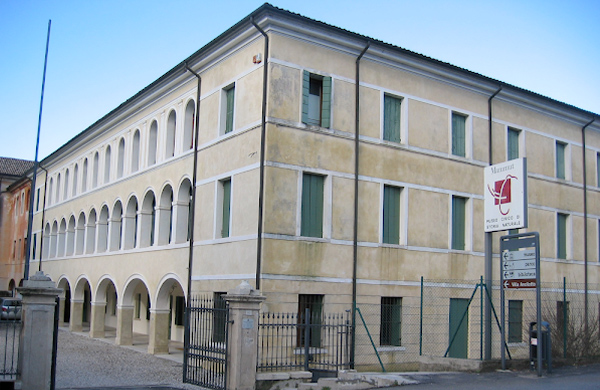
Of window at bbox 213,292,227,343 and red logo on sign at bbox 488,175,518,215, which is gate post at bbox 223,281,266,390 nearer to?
window at bbox 213,292,227,343

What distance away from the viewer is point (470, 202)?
2209 cm

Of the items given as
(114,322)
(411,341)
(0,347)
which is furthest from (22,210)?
(411,341)

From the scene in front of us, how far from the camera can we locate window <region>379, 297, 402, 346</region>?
19484mm

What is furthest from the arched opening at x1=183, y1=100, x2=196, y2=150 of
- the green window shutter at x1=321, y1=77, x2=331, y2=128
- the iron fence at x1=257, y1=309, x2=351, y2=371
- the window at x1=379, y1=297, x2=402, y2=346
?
the window at x1=379, y1=297, x2=402, y2=346

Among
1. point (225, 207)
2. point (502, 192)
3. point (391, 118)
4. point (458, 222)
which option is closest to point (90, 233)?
point (225, 207)

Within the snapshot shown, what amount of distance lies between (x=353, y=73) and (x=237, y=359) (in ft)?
31.2

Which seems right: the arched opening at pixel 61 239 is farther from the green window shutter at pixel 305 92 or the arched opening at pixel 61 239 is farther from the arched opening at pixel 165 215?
the green window shutter at pixel 305 92

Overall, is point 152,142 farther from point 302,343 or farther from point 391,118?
point 302,343

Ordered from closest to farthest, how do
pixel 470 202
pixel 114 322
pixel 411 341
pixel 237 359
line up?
pixel 237 359, pixel 411 341, pixel 470 202, pixel 114 322

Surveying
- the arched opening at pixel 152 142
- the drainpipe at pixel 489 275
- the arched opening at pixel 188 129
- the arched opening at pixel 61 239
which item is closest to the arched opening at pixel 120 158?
the arched opening at pixel 152 142

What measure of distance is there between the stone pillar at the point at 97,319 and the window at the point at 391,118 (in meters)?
16.6

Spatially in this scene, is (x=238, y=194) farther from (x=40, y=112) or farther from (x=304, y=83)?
(x=40, y=112)

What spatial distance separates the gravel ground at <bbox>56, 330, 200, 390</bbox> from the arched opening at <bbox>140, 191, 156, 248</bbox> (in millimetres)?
4256

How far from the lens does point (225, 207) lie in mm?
19719
